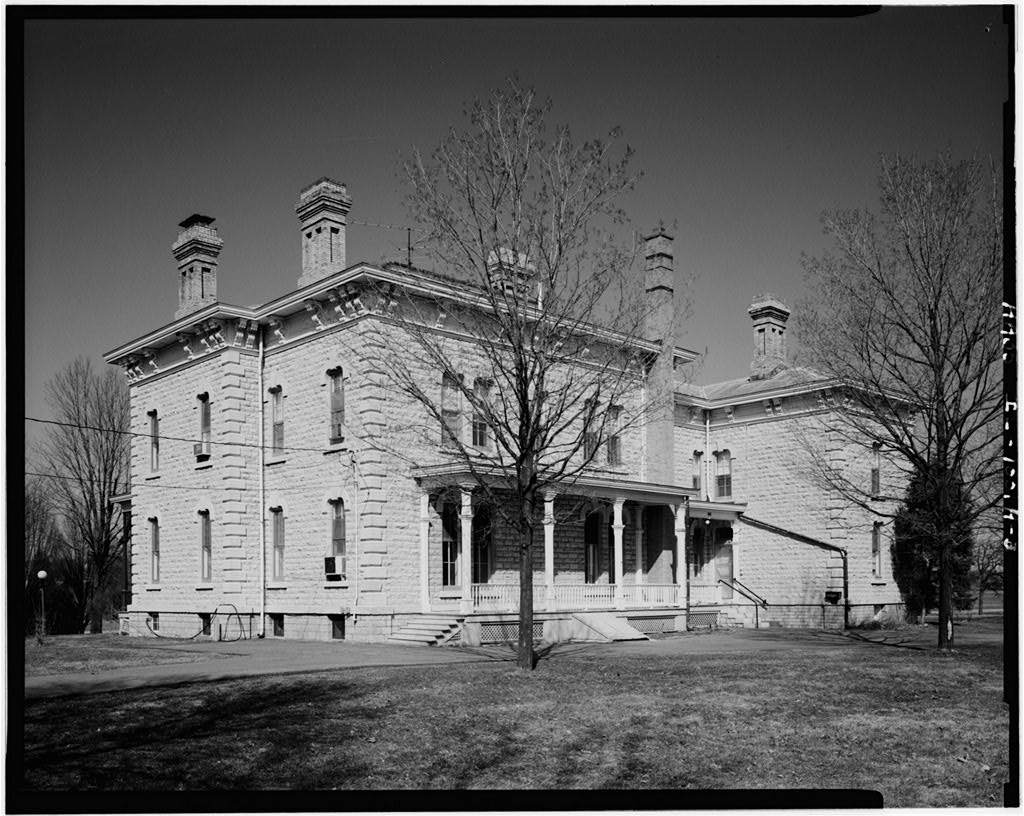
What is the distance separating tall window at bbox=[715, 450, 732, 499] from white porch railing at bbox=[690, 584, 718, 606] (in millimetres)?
2812

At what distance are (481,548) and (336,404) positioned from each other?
4.18 m

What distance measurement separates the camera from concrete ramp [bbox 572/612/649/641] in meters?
20.3

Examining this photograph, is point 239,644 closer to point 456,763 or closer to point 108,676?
point 108,676

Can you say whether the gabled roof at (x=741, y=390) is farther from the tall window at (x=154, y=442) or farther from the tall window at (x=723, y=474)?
the tall window at (x=154, y=442)

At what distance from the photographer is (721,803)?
295 inches

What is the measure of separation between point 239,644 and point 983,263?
13.6 meters

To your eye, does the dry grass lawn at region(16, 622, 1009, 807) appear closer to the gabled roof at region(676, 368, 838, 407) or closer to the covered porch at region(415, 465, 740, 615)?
the covered porch at region(415, 465, 740, 615)

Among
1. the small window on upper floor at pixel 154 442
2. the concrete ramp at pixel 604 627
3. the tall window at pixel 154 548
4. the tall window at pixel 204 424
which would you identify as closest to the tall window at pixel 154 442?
the small window on upper floor at pixel 154 442

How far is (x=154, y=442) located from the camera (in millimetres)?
24609

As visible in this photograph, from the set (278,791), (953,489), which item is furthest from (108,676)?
(953,489)

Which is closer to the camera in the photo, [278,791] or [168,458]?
[278,791]

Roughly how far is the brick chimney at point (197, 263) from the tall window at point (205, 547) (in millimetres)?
4459

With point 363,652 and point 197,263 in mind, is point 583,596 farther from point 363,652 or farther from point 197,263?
point 197,263

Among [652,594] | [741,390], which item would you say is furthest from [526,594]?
[741,390]
